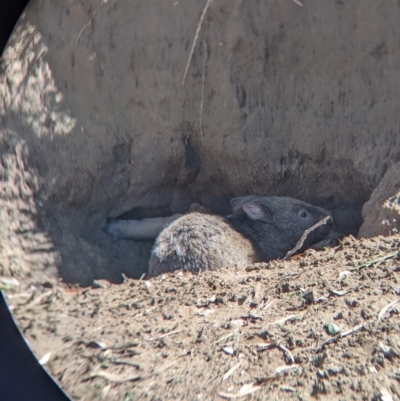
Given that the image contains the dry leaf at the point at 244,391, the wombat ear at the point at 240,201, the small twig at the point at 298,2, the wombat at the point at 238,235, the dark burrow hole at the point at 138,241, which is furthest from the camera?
the wombat ear at the point at 240,201

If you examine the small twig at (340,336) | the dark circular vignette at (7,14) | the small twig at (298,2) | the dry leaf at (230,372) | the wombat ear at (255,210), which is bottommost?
the small twig at (340,336)

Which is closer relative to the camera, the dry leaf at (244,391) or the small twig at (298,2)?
the dry leaf at (244,391)

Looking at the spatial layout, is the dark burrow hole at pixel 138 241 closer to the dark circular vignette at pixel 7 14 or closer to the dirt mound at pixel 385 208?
the dirt mound at pixel 385 208

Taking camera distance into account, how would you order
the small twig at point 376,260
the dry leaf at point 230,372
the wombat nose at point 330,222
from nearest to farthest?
the dry leaf at point 230,372, the small twig at point 376,260, the wombat nose at point 330,222

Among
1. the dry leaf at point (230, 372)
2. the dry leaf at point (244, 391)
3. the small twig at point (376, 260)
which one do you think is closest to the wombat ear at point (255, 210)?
the small twig at point (376, 260)

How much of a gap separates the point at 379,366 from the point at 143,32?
14.2ft

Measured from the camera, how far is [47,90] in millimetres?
5770

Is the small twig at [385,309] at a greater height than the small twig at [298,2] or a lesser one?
lesser

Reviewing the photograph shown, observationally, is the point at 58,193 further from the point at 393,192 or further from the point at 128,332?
the point at 393,192

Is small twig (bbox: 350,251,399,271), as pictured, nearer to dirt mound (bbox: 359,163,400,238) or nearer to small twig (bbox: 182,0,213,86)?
dirt mound (bbox: 359,163,400,238)

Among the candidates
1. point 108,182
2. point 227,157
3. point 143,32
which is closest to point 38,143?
point 108,182

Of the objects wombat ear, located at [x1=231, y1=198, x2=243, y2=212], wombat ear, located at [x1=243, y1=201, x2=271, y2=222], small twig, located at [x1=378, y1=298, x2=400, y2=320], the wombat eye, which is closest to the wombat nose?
the wombat eye

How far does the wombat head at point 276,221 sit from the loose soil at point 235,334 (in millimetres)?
2054

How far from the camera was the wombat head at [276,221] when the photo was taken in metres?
6.60
